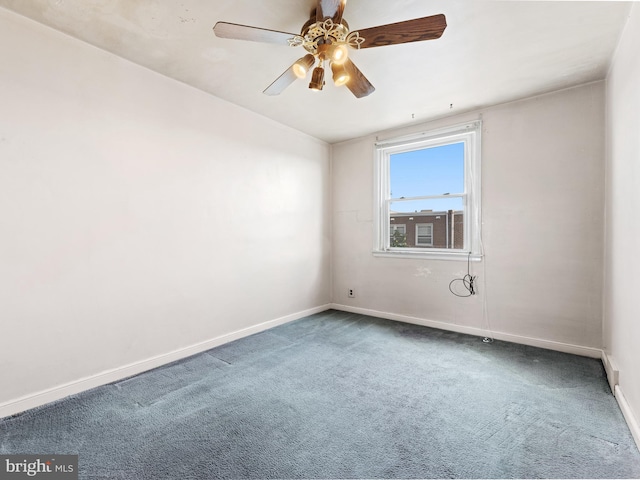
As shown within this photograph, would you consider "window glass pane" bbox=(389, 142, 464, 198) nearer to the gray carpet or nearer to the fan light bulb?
the gray carpet

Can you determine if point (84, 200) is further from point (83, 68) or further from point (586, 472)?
point (586, 472)

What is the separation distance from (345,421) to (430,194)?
283 centimetres

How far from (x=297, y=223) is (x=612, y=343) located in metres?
3.26

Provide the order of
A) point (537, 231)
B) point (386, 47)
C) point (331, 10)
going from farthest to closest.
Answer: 1. point (537, 231)
2. point (386, 47)
3. point (331, 10)

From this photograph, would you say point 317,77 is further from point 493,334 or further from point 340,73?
point 493,334

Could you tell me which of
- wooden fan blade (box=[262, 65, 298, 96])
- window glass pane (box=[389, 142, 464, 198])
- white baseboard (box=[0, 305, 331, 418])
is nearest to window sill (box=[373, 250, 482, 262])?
window glass pane (box=[389, 142, 464, 198])

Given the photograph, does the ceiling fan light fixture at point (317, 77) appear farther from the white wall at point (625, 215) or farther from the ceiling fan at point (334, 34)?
the white wall at point (625, 215)

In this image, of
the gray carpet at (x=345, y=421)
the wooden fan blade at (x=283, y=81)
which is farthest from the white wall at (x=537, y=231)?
the wooden fan blade at (x=283, y=81)

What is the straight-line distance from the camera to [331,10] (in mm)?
1625

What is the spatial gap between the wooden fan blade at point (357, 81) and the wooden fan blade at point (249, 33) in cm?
44

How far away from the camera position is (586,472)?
144 cm

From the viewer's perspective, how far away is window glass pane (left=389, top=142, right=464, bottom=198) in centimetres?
361

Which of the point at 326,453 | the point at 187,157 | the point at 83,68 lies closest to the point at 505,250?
the point at 326,453

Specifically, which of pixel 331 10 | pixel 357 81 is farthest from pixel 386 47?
pixel 331 10
